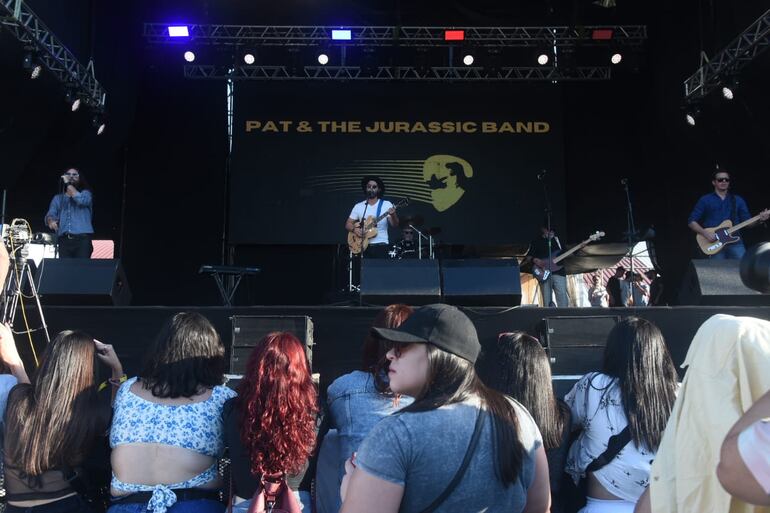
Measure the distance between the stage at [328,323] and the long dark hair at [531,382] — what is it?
2750mm

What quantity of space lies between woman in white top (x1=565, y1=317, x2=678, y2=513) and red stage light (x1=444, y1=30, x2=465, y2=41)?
795 cm

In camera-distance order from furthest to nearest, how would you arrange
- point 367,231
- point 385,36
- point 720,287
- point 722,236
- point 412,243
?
point 385,36
point 412,243
point 367,231
point 722,236
point 720,287

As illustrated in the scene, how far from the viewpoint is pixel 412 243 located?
10.1 meters

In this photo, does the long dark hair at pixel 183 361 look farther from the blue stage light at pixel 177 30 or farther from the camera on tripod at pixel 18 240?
the blue stage light at pixel 177 30

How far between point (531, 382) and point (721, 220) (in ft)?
20.2

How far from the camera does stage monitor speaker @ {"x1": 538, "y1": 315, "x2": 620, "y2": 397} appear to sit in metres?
5.82

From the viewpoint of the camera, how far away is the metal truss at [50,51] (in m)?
7.67

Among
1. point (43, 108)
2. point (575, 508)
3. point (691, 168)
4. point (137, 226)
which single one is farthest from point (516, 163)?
point (575, 508)

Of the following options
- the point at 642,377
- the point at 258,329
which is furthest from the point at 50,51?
the point at 642,377

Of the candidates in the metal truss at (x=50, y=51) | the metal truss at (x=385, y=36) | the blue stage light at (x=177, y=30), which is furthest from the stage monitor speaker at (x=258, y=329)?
the blue stage light at (x=177, y=30)

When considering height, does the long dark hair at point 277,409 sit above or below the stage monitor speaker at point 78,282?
below

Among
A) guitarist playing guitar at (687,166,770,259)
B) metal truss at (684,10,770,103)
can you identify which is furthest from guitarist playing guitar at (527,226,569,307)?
metal truss at (684,10,770,103)

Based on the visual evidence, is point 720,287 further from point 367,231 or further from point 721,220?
point 367,231

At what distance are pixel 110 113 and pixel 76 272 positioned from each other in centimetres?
453
